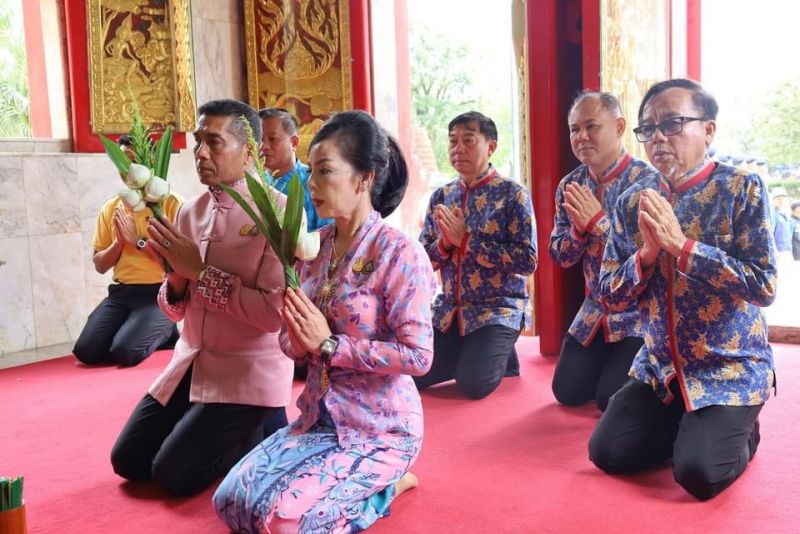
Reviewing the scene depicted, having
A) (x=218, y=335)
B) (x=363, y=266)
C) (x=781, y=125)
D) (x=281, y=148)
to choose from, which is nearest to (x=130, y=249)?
(x=281, y=148)

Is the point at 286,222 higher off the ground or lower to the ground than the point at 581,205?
higher

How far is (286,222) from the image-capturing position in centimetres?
235

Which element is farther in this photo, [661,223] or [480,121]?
[480,121]

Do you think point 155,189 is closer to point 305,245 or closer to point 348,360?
point 305,245

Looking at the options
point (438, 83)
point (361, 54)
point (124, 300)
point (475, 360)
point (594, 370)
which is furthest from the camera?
point (438, 83)

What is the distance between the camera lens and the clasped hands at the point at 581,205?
3720 millimetres

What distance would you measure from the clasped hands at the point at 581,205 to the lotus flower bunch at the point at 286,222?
1.62 meters

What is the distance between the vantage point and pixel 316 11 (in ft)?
19.1

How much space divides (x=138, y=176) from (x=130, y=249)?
2653mm

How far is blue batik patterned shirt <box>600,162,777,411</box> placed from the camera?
2.67 metres

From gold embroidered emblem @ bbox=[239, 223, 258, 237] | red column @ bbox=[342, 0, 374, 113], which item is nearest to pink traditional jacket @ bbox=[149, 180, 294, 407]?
gold embroidered emblem @ bbox=[239, 223, 258, 237]

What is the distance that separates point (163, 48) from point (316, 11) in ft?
3.40

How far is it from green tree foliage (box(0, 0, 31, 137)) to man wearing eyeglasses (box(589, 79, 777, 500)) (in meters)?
4.71

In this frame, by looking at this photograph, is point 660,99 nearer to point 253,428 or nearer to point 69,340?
point 253,428
